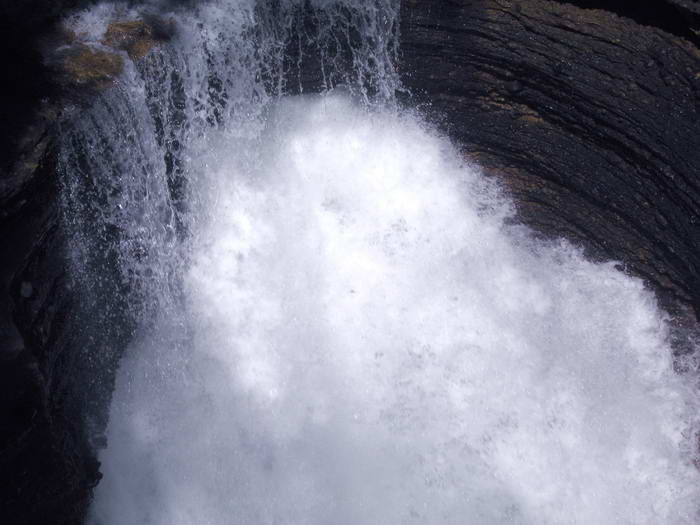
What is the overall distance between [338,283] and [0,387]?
3358mm

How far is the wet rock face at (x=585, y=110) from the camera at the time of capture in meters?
5.73

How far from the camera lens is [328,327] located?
19.8 ft

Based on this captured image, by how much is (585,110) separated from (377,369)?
3.57 meters

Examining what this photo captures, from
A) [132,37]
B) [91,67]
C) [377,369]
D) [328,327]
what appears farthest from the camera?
[328,327]

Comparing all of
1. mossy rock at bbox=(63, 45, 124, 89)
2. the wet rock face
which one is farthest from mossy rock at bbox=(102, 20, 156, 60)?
the wet rock face

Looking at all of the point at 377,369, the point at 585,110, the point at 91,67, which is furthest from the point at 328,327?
the point at 585,110

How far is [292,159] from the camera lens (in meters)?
6.57

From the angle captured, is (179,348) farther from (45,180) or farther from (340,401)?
(45,180)

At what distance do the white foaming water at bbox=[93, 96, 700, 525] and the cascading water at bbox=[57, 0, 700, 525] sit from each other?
2 centimetres

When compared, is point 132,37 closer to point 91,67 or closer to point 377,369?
point 91,67

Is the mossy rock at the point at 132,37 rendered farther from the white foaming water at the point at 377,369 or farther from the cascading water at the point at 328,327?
the white foaming water at the point at 377,369

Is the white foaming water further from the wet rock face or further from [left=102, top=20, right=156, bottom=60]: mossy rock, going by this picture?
[left=102, top=20, right=156, bottom=60]: mossy rock

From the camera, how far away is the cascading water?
5359 millimetres

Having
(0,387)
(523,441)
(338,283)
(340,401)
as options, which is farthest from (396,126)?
(0,387)
